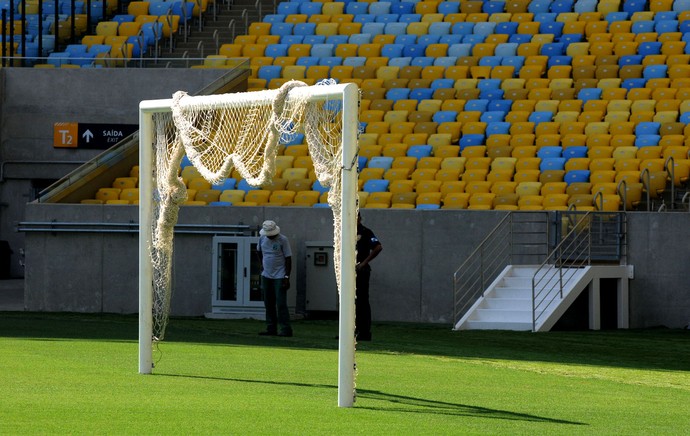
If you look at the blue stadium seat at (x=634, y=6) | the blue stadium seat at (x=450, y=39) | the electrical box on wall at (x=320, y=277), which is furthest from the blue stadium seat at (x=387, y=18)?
the electrical box on wall at (x=320, y=277)

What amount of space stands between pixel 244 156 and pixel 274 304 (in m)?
6.47

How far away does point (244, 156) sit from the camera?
45.7ft

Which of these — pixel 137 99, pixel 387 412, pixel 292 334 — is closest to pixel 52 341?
pixel 292 334

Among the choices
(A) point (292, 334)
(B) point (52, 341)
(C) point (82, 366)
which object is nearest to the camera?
(C) point (82, 366)

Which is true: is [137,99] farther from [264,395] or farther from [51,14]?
[264,395]

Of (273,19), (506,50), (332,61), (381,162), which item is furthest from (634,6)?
(273,19)

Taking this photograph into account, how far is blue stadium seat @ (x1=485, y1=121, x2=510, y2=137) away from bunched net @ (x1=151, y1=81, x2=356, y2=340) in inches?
490

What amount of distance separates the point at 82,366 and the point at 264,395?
3.12 metres

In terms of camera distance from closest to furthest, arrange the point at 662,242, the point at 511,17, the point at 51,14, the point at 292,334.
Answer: the point at 292,334 < the point at 662,242 < the point at 511,17 < the point at 51,14

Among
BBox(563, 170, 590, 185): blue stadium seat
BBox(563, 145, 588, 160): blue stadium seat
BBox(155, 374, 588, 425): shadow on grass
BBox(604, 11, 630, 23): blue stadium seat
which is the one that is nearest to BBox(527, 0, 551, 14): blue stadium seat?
BBox(604, 11, 630, 23): blue stadium seat

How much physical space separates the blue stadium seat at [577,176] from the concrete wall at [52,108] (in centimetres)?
843

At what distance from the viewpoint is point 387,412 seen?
11.0m

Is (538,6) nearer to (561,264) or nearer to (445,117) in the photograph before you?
(445,117)

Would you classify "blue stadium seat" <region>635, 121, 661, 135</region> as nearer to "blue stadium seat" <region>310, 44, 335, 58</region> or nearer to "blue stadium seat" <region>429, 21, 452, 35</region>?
"blue stadium seat" <region>429, 21, 452, 35</region>
